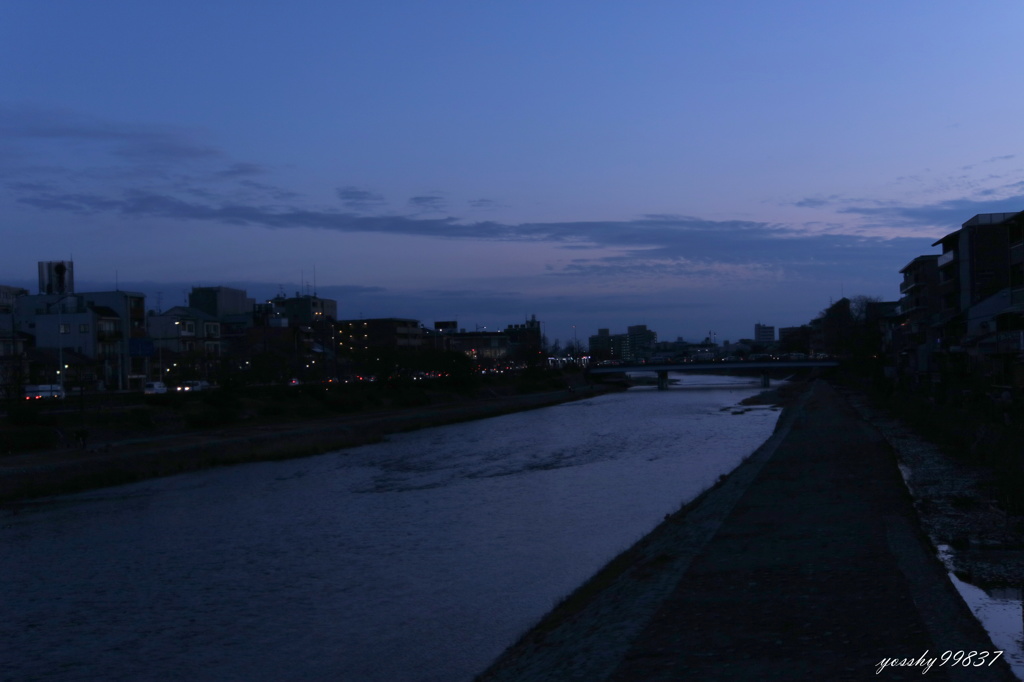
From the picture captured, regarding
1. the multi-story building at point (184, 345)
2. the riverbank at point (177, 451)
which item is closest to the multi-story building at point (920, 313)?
the riverbank at point (177, 451)

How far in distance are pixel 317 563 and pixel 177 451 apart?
15843 millimetres

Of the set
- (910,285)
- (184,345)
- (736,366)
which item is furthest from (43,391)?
(736,366)

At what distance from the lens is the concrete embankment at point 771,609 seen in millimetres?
5641

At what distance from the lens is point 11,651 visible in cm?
894

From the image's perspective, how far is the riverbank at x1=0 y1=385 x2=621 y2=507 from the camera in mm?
21359

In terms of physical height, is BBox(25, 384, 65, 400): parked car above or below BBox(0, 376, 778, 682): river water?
above

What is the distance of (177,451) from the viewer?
1035 inches

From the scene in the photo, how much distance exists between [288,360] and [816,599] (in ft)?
193

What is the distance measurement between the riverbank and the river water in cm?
93

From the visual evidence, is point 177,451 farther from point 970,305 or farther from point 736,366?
point 736,366

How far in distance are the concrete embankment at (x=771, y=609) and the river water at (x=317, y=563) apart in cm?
111

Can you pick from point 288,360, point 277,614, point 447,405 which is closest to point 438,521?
point 277,614

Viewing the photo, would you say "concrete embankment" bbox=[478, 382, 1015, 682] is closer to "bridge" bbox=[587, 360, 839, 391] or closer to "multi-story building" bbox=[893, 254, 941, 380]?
"multi-story building" bbox=[893, 254, 941, 380]

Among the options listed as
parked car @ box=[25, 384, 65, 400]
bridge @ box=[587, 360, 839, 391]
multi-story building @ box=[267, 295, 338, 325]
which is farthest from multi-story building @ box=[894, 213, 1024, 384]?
multi-story building @ box=[267, 295, 338, 325]
